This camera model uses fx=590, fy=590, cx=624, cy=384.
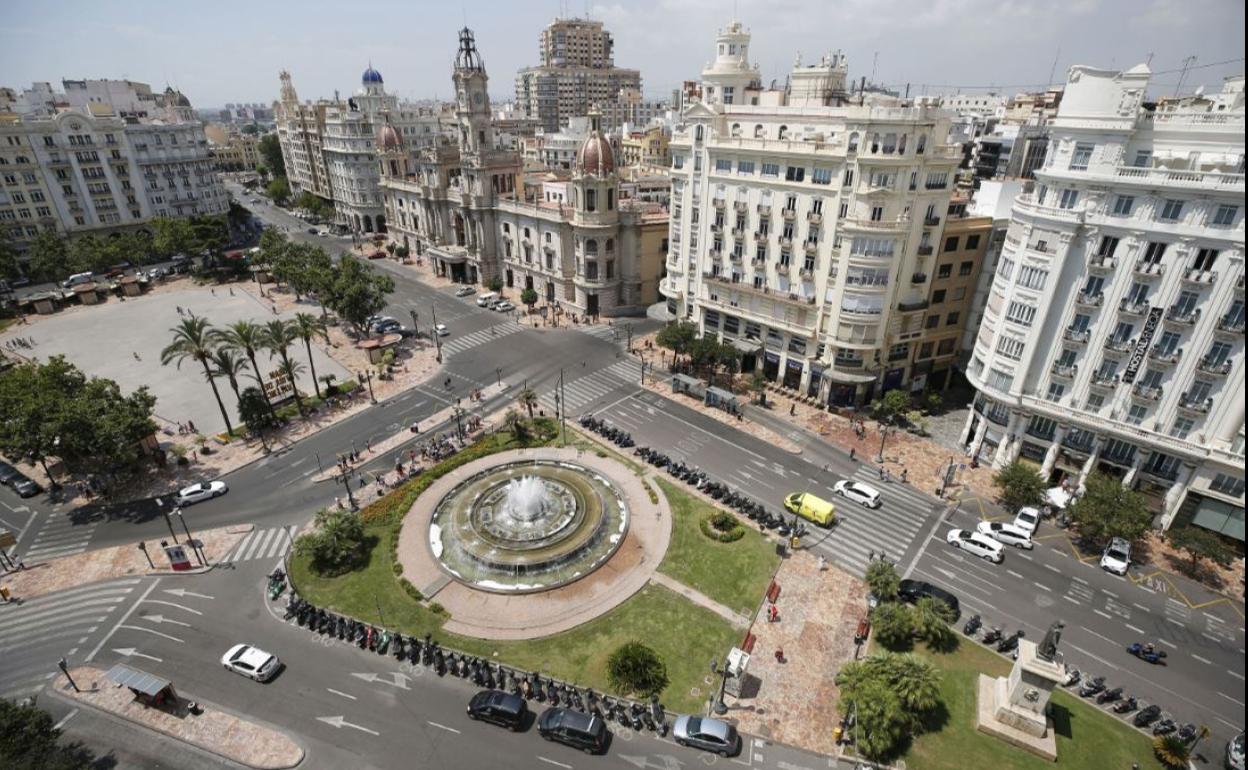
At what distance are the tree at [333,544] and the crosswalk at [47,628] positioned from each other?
14526 mm

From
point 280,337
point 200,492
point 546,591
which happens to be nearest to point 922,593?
point 546,591

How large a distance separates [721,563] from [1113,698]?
91.7ft

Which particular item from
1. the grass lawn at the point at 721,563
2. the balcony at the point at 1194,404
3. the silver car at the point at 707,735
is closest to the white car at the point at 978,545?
the grass lawn at the point at 721,563

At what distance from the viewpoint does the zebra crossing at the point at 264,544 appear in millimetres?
→ 52969

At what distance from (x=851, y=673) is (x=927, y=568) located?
57.5 feet

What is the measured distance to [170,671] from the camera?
42.5 m

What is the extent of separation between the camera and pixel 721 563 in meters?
51.9

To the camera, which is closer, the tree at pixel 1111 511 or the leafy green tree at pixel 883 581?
the leafy green tree at pixel 883 581

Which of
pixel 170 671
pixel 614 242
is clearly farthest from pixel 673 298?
pixel 170 671

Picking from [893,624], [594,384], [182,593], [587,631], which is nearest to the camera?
[893,624]

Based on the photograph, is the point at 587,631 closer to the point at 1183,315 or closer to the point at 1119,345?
the point at 1119,345

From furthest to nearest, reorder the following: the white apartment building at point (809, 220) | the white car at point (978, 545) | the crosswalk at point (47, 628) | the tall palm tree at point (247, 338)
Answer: the tall palm tree at point (247, 338), the white apartment building at point (809, 220), the white car at point (978, 545), the crosswalk at point (47, 628)

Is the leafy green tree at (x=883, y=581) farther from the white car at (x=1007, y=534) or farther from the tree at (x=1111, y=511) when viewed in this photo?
the tree at (x=1111, y=511)

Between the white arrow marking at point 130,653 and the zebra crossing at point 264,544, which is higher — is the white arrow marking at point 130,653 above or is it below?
below
